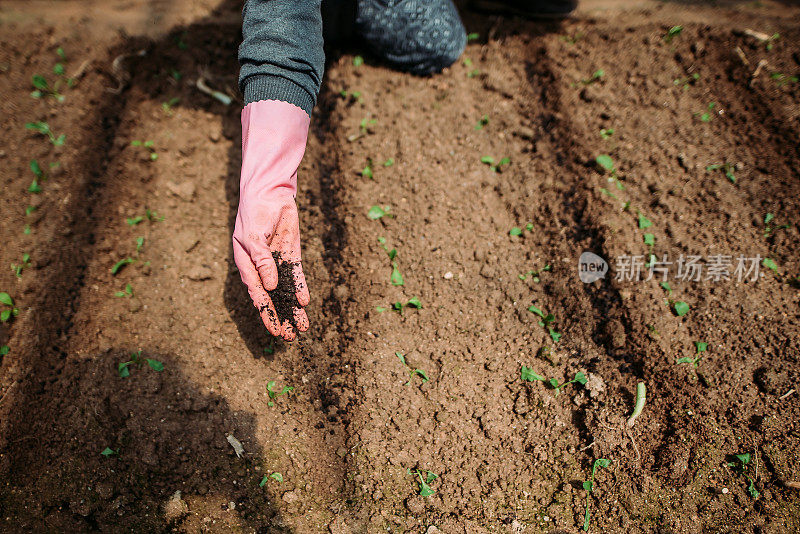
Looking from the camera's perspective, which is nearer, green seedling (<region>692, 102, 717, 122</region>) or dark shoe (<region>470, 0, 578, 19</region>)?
green seedling (<region>692, 102, 717, 122</region>)

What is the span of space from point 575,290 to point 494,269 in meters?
0.41

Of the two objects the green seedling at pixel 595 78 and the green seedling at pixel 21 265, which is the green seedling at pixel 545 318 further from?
the green seedling at pixel 21 265

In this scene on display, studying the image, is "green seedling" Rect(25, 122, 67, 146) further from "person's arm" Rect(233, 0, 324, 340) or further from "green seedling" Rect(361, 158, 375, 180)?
"green seedling" Rect(361, 158, 375, 180)

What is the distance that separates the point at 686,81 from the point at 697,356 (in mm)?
1747

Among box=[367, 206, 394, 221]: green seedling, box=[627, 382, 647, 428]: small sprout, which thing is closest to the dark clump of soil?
box=[367, 206, 394, 221]: green seedling

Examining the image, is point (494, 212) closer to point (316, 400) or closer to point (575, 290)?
point (575, 290)

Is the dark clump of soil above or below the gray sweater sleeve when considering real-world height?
below

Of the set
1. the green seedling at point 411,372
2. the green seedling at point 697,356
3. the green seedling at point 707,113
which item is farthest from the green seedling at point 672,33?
the green seedling at point 411,372

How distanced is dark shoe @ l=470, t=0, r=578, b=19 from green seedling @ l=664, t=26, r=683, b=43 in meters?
0.62

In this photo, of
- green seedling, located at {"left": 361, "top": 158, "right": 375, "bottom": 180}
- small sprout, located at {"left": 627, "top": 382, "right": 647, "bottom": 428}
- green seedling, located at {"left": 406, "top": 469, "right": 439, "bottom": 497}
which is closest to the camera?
green seedling, located at {"left": 406, "top": 469, "right": 439, "bottom": 497}

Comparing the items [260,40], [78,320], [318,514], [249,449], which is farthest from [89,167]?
[318,514]

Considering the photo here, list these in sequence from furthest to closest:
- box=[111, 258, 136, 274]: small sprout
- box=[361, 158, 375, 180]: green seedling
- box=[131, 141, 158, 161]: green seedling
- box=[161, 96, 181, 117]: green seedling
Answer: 1. box=[161, 96, 181, 117]: green seedling
2. box=[131, 141, 158, 161]: green seedling
3. box=[361, 158, 375, 180]: green seedling
4. box=[111, 258, 136, 274]: small sprout

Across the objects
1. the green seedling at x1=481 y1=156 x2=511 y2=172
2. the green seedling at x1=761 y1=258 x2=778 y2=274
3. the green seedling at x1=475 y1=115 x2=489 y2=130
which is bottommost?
the green seedling at x1=761 y1=258 x2=778 y2=274

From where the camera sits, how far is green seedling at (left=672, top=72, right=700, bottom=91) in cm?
267
